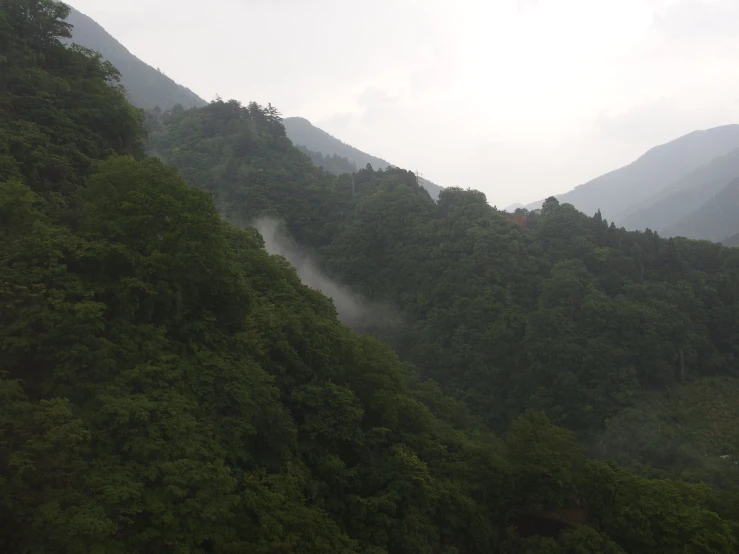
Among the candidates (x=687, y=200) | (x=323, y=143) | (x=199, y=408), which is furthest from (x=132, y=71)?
(x=687, y=200)

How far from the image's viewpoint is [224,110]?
6134 centimetres

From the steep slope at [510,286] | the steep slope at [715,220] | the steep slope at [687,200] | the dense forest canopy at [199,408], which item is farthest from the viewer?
the steep slope at [687,200]

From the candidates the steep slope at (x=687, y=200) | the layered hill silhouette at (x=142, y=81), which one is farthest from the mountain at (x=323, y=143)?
the steep slope at (x=687, y=200)

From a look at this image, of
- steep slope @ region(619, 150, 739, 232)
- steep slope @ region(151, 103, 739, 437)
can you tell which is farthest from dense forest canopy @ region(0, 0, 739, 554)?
steep slope @ region(619, 150, 739, 232)

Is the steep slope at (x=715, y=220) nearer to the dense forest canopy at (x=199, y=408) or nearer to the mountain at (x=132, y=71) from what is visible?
the dense forest canopy at (x=199, y=408)

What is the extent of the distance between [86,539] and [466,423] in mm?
20975

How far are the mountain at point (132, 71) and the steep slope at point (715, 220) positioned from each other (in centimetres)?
11067

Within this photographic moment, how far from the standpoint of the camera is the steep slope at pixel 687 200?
132250 millimetres

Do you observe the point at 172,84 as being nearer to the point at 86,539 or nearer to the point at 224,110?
the point at 224,110

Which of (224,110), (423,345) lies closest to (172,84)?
(224,110)

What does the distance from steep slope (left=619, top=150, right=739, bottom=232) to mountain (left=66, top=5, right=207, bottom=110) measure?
11907 cm

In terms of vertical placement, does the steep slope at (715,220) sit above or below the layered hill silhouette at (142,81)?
above

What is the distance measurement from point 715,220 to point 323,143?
329 ft

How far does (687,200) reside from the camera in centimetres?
13700
